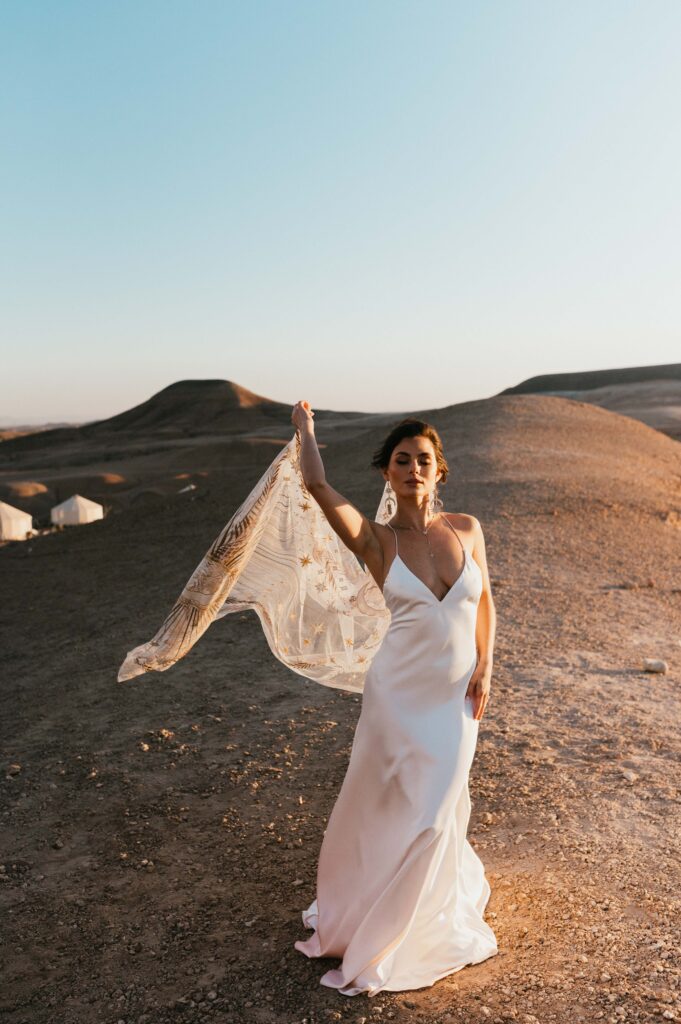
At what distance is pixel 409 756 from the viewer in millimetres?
3168

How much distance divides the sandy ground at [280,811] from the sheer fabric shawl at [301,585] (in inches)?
46.0

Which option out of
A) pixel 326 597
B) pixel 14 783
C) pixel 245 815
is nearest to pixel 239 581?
pixel 326 597

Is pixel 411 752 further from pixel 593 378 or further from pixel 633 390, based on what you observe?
pixel 593 378

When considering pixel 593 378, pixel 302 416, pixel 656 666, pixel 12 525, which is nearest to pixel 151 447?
pixel 12 525

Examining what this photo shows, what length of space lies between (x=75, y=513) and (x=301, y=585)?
22.5m

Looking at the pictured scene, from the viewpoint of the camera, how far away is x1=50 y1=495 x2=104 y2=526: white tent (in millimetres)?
25484

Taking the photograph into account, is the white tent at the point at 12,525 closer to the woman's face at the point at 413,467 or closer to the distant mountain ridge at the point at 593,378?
the woman's face at the point at 413,467

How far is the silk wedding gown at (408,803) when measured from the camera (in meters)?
3.13

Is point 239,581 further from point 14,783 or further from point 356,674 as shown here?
point 14,783

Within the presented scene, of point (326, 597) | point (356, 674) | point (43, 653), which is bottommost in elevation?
point (43, 653)

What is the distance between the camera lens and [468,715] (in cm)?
330

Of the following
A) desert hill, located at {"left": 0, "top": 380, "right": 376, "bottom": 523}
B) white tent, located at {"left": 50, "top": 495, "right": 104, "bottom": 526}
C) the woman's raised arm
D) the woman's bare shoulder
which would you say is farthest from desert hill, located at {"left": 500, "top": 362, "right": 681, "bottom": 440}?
the woman's raised arm

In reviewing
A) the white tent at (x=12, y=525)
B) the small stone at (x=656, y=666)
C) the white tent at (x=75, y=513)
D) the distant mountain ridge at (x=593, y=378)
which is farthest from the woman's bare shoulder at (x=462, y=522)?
the distant mountain ridge at (x=593, y=378)

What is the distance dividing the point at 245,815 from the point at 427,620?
2.56 m
